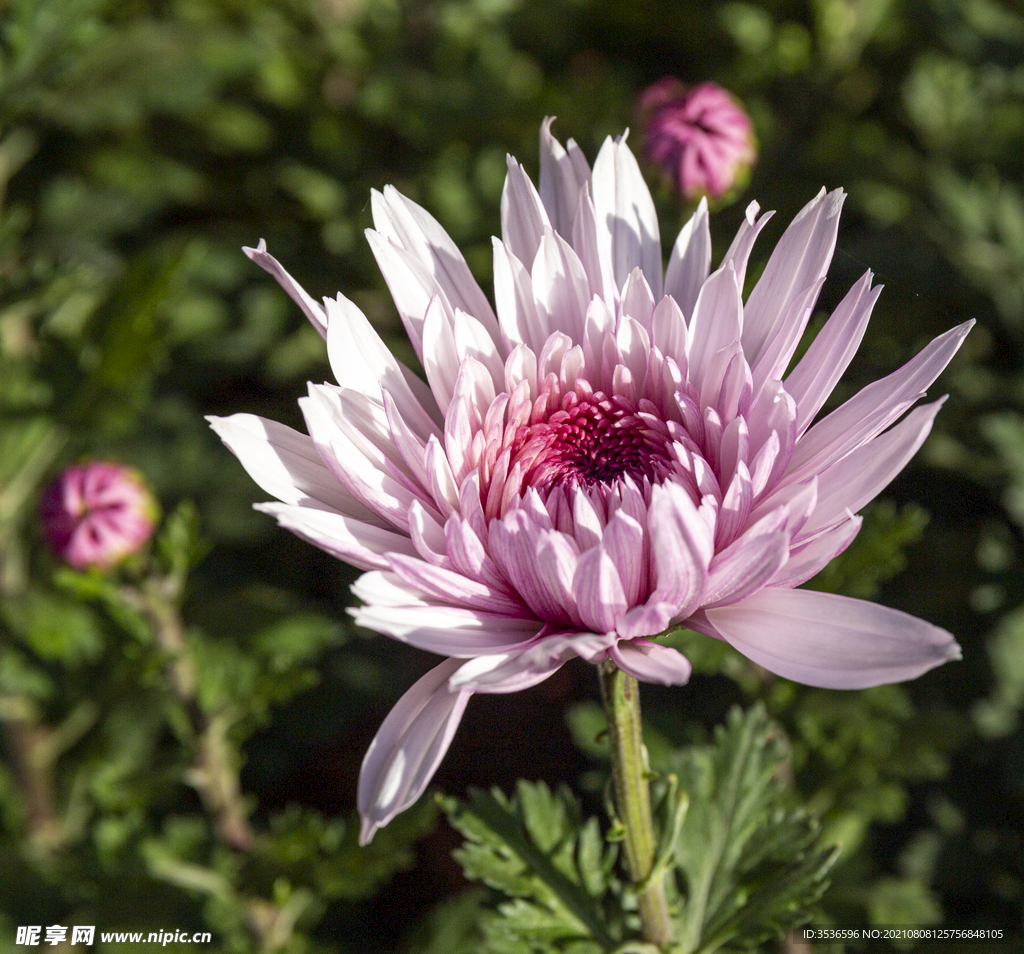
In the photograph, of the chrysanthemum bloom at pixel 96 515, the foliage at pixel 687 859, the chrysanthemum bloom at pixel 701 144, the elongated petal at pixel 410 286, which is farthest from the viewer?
the chrysanthemum bloom at pixel 701 144

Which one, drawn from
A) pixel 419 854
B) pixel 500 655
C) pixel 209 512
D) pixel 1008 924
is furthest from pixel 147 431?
pixel 1008 924

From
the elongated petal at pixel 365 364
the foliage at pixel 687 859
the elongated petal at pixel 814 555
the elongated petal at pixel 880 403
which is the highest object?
the elongated petal at pixel 365 364

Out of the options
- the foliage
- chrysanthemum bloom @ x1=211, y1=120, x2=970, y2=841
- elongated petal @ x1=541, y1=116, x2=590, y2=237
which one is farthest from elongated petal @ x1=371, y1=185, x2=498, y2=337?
the foliage

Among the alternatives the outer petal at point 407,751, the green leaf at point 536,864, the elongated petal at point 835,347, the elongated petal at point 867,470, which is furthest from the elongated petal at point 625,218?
the green leaf at point 536,864

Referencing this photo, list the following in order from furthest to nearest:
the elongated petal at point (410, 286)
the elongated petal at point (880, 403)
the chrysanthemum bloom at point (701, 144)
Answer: the chrysanthemum bloom at point (701, 144) → the elongated petal at point (410, 286) → the elongated petal at point (880, 403)

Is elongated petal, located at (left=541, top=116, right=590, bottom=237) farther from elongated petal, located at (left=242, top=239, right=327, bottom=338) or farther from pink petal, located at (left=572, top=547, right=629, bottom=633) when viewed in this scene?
pink petal, located at (left=572, top=547, right=629, bottom=633)

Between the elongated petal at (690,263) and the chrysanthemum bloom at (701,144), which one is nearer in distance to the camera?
the elongated petal at (690,263)

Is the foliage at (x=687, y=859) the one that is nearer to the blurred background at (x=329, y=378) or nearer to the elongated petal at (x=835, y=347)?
the blurred background at (x=329, y=378)
